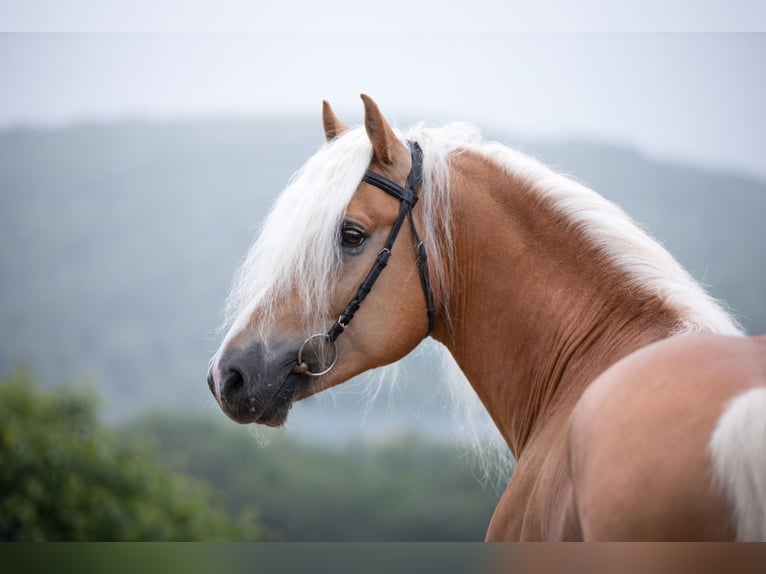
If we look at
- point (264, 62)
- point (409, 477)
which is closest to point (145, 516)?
point (409, 477)

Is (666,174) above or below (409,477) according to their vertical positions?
above

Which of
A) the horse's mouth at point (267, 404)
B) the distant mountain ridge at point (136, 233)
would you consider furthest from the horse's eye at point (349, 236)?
the distant mountain ridge at point (136, 233)

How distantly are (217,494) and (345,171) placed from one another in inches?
343

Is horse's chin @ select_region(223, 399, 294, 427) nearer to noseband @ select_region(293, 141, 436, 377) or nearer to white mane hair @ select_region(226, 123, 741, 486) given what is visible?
noseband @ select_region(293, 141, 436, 377)

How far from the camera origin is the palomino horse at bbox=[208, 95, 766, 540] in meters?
1.90

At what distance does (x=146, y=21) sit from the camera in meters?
5.28

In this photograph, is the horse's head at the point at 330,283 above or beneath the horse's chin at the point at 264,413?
above

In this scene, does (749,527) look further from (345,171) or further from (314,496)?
(314,496)

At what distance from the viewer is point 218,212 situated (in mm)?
16000

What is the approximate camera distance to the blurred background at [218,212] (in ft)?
19.8

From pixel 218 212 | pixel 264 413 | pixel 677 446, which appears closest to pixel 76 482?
pixel 264 413

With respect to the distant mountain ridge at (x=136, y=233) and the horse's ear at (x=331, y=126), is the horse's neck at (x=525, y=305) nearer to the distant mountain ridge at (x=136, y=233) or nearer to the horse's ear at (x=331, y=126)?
the horse's ear at (x=331, y=126)

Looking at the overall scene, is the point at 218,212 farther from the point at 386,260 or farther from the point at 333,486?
the point at 386,260

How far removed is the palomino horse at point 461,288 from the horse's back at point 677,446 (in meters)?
0.44
